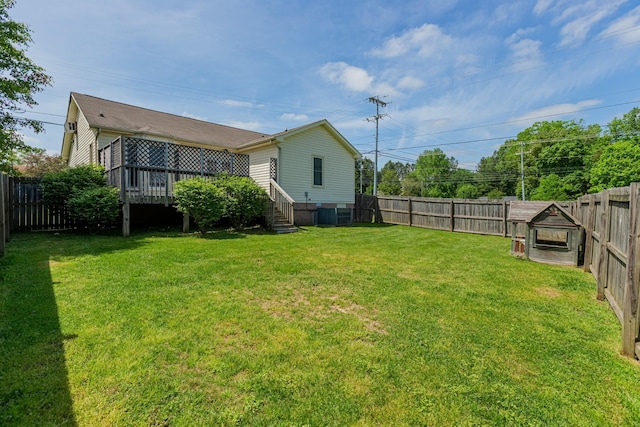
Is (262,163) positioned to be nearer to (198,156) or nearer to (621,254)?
(198,156)

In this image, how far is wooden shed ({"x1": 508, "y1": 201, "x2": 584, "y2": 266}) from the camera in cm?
646

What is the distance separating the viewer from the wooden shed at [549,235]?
21.2 feet

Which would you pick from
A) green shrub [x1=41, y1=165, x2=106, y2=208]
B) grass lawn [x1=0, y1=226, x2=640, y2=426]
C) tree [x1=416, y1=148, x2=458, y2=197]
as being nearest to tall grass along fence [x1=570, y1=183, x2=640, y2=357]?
grass lawn [x1=0, y1=226, x2=640, y2=426]

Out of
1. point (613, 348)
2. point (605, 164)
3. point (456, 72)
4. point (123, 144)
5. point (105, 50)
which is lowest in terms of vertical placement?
point (613, 348)

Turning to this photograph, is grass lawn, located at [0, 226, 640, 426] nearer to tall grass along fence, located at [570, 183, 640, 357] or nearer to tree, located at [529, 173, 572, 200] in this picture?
tall grass along fence, located at [570, 183, 640, 357]

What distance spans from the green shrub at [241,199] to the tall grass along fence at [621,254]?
9105 millimetres

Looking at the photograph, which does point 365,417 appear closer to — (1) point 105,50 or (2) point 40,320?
(2) point 40,320

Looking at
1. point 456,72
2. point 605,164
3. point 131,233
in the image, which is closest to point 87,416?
point 131,233

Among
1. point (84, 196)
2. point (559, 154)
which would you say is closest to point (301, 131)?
point (84, 196)

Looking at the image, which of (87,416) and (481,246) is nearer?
(87,416)

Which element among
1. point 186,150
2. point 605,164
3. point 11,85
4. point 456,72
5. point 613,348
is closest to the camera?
point 613,348

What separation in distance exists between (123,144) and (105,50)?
8033 mm

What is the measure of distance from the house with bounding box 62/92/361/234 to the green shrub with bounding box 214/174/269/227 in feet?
2.44

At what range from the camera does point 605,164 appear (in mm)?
27547
